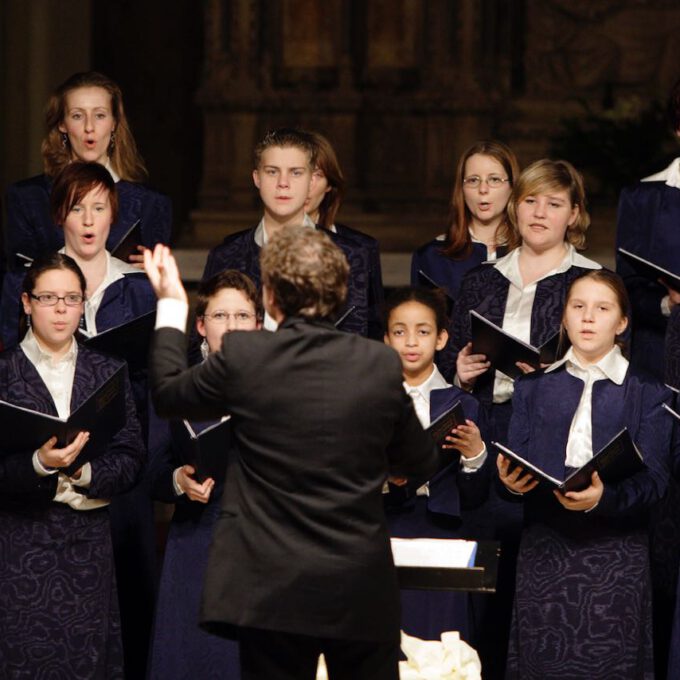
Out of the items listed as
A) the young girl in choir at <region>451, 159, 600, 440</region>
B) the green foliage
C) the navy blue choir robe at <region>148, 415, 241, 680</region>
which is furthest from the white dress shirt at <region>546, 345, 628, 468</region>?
the green foliage

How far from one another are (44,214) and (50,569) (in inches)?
51.0

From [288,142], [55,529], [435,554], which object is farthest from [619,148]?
[435,554]

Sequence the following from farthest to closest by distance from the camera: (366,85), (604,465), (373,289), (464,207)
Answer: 1. (366,85)
2. (464,207)
3. (373,289)
4. (604,465)

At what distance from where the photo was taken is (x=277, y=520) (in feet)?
10.1

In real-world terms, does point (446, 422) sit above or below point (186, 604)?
above

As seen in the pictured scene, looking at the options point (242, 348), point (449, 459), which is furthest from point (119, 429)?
point (242, 348)

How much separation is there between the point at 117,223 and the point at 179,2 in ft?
13.9

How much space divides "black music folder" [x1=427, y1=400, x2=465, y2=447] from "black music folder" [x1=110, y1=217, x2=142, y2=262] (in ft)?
4.18

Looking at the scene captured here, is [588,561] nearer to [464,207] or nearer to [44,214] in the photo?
[464,207]

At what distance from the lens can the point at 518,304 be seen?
4.72 m

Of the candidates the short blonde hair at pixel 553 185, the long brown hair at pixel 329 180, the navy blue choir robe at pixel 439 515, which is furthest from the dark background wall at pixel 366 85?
the navy blue choir robe at pixel 439 515

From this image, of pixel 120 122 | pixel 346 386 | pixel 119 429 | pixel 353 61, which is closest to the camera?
pixel 346 386

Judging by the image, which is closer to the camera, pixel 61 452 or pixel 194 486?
pixel 61 452

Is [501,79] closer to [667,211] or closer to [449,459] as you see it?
[667,211]
